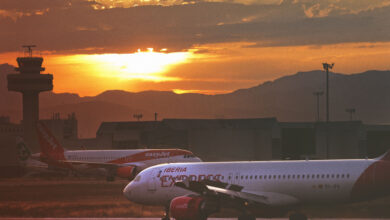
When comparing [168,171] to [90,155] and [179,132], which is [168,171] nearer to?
[90,155]

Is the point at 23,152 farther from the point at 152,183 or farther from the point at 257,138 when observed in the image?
the point at 152,183

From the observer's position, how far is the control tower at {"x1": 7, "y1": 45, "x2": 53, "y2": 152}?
17062 cm

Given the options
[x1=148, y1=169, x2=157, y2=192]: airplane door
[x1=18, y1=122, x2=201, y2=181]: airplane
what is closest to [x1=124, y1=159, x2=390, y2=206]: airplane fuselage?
[x1=148, y1=169, x2=157, y2=192]: airplane door

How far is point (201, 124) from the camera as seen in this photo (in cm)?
13800

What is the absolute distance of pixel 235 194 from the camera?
3438 centimetres

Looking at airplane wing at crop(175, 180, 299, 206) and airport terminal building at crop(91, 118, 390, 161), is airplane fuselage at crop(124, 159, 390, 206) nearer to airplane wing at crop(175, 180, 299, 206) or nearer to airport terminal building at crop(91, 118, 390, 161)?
airplane wing at crop(175, 180, 299, 206)

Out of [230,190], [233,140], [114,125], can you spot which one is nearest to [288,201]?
[230,190]

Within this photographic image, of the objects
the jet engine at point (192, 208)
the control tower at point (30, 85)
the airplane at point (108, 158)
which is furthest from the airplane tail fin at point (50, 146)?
the control tower at point (30, 85)

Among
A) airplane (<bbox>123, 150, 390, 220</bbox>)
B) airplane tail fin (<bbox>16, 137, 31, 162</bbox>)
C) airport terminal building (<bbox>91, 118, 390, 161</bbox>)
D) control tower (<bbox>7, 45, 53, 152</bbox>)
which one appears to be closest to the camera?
airplane (<bbox>123, 150, 390, 220</bbox>)

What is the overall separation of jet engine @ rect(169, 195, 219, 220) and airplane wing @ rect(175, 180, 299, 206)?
458 millimetres

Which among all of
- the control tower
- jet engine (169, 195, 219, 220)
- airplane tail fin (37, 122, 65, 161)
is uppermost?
the control tower

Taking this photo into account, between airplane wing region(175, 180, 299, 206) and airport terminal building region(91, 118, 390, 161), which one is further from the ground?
airport terminal building region(91, 118, 390, 161)

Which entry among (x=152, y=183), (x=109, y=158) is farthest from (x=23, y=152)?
(x=152, y=183)

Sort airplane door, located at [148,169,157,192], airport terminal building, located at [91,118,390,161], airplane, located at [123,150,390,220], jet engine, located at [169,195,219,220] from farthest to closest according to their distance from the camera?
1. airport terminal building, located at [91,118,390,161]
2. airplane door, located at [148,169,157,192]
3. airplane, located at [123,150,390,220]
4. jet engine, located at [169,195,219,220]
